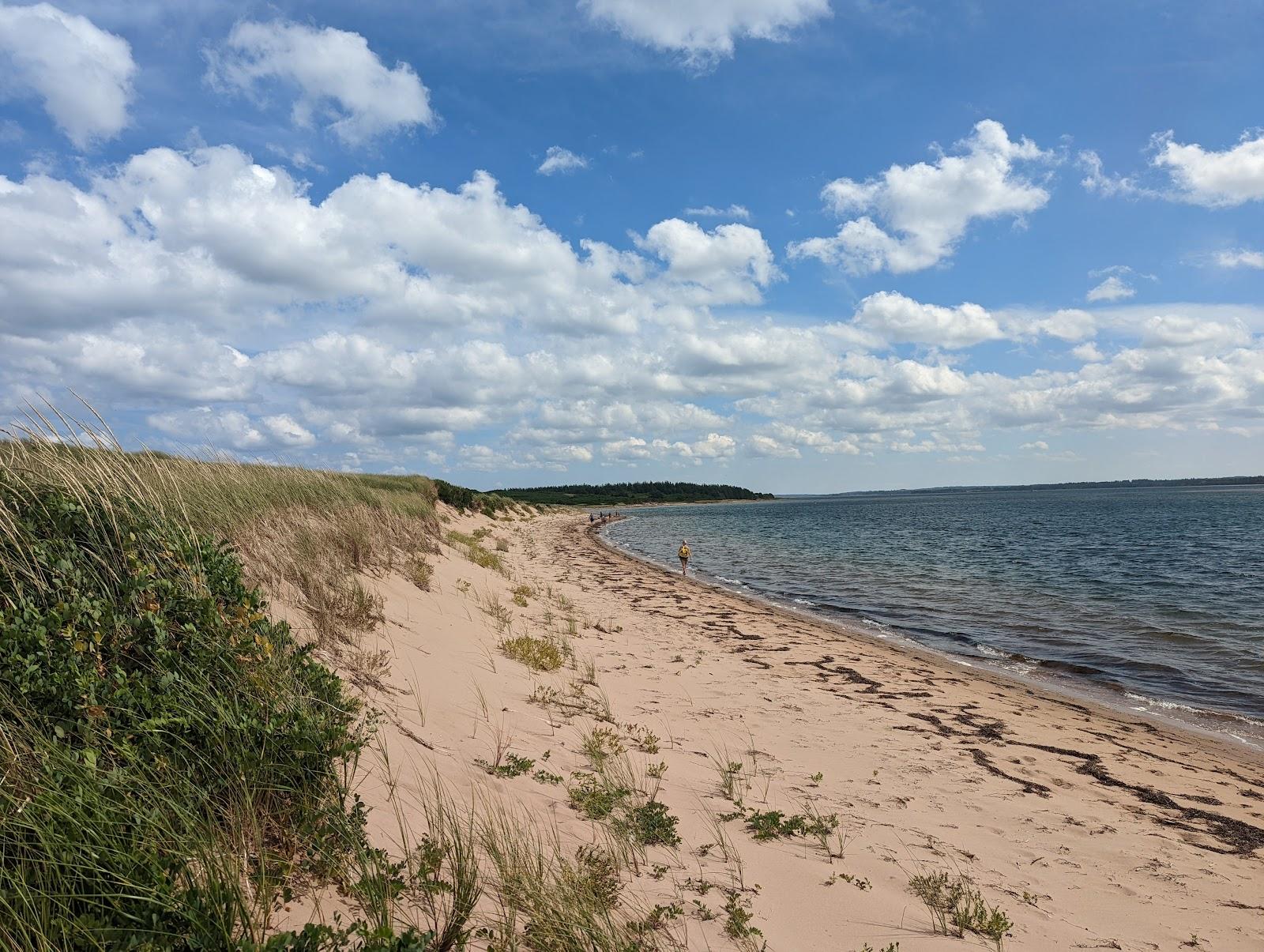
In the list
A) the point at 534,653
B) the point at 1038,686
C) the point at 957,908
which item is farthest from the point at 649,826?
the point at 1038,686

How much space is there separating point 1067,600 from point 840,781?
62.5 feet

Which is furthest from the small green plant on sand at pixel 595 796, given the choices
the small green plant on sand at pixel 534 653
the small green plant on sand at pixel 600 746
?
the small green plant on sand at pixel 534 653

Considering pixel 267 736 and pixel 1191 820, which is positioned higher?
pixel 267 736

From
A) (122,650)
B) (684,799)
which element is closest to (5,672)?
(122,650)

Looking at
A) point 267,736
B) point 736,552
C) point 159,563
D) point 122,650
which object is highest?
point 159,563

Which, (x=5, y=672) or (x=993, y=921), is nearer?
(x=5, y=672)

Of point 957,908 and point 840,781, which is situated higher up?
point 957,908

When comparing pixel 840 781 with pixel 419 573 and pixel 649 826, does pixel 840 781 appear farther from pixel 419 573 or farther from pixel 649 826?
pixel 419 573

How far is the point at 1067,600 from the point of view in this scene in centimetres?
2159

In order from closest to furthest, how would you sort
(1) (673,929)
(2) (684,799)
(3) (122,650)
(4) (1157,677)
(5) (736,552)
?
(1) (673,929) < (3) (122,650) < (2) (684,799) < (4) (1157,677) < (5) (736,552)

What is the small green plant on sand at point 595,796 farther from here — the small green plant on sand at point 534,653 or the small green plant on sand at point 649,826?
the small green plant on sand at point 534,653

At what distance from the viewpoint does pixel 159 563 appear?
4934mm

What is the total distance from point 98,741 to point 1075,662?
55.7 ft

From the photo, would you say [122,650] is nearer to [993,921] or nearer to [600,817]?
[600,817]
